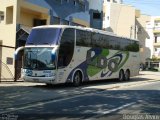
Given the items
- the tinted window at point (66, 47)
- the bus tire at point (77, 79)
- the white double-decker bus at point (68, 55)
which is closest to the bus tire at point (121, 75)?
the white double-decker bus at point (68, 55)

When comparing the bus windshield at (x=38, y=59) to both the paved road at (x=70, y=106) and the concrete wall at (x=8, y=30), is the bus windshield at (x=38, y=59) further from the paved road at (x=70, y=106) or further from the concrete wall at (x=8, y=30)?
the concrete wall at (x=8, y=30)

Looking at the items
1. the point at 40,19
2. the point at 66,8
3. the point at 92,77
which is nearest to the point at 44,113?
the point at 92,77

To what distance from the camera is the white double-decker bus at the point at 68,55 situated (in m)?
21.8

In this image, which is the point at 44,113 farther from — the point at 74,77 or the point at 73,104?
the point at 74,77

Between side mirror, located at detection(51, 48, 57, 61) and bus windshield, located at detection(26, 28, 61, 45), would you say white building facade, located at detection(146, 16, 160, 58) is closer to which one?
bus windshield, located at detection(26, 28, 61, 45)

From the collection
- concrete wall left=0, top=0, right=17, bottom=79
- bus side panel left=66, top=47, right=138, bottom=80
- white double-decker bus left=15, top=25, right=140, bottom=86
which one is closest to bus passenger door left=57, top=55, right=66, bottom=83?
white double-decker bus left=15, top=25, right=140, bottom=86

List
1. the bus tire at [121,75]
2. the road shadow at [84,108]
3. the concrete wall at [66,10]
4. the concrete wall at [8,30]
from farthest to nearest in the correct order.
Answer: the concrete wall at [66,10] → the concrete wall at [8,30] → the bus tire at [121,75] → the road shadow at [84,108]

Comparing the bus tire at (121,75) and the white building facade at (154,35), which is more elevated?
the white building facade at (154,35)

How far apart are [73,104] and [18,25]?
1830cm

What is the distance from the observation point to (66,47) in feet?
74.0

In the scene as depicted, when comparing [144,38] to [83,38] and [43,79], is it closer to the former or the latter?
[83,38]

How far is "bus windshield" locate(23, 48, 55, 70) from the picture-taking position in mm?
21703

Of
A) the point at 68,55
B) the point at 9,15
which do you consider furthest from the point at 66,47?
the point at 9,15

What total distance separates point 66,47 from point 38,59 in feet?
5.73
